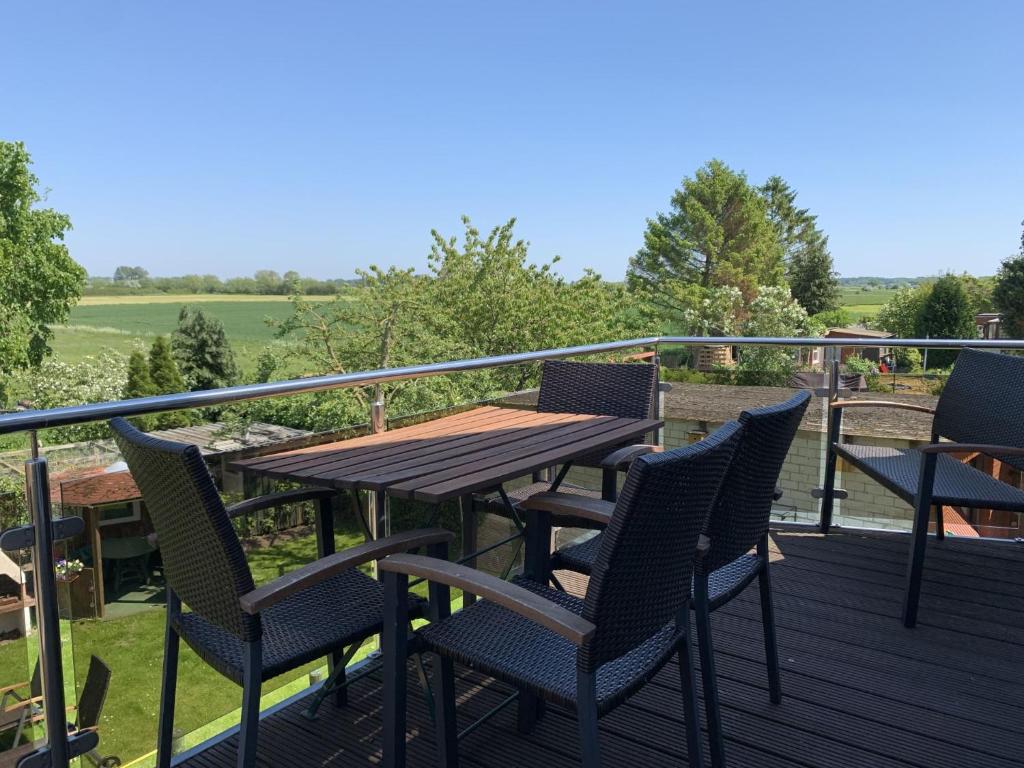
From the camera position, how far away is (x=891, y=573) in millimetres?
3430

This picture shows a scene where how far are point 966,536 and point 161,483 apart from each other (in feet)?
13.0

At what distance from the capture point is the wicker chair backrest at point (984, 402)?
10.3ft

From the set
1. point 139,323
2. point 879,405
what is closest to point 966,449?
point 879,405

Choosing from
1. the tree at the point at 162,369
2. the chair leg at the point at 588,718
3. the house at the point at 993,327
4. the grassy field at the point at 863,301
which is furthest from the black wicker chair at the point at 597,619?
the grassy field at the point at 863,301

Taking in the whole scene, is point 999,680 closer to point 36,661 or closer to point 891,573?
point 891,573

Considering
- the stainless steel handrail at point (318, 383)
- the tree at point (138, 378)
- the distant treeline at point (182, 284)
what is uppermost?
the distant treeline at point (182, 284)

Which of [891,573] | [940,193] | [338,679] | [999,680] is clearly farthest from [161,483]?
[940,193]

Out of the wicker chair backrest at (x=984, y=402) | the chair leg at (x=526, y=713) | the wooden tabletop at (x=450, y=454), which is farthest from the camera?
the wicker chair backrest at (x=984, y=402)

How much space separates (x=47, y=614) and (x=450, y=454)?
1.15 metres

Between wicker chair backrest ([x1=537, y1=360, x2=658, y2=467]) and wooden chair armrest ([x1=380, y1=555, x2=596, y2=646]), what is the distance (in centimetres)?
188

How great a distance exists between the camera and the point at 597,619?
1.35m

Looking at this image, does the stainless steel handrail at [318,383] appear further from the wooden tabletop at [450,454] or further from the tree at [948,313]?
the tree at [948,313]

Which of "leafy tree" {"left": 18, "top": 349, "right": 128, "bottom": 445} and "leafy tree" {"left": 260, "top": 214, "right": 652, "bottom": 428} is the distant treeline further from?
"leafy tree" {"left": 260, "top": 214, "right": 652, "bottom": 428}

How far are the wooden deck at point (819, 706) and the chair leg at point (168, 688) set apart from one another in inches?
7.3
